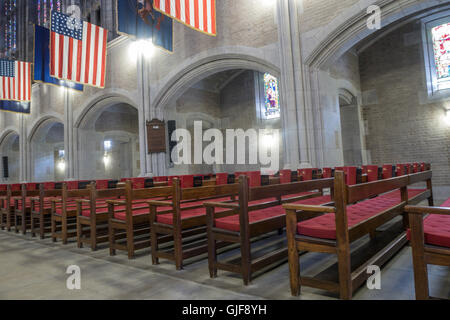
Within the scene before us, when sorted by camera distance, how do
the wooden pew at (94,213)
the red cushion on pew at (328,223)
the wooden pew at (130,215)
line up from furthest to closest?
the wooden pew at (94,213) < the wooden pew at (130,215) < the red cushion on pew at (328,223)

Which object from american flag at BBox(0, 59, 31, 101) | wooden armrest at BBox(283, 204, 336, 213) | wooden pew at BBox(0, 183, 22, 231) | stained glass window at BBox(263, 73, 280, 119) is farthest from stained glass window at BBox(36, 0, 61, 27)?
wooden armrest at BBox(283, 204, 336, 213)

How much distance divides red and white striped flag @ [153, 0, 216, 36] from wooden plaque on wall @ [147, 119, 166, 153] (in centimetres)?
364

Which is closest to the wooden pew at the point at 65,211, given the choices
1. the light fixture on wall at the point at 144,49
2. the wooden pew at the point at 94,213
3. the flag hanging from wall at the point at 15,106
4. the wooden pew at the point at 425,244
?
the wooden pew at the point at 94,213

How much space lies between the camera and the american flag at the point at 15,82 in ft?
35.8

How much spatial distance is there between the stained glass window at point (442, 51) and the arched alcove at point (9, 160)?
66.1ft

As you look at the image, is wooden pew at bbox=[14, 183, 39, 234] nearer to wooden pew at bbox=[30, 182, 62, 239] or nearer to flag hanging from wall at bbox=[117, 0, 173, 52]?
wooden pew at bbox=[30, 182, 62, 239]

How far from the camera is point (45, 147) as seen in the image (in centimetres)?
1555

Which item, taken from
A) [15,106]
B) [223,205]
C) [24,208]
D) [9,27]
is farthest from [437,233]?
[9,27]

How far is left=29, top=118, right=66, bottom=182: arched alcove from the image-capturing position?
48.7 feet

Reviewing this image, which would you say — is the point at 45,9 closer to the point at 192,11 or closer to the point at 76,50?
the point at 76,50

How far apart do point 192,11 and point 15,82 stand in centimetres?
859

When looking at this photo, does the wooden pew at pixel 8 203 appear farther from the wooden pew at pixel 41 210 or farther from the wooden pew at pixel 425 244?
the wooden pew at pixel 425 244
